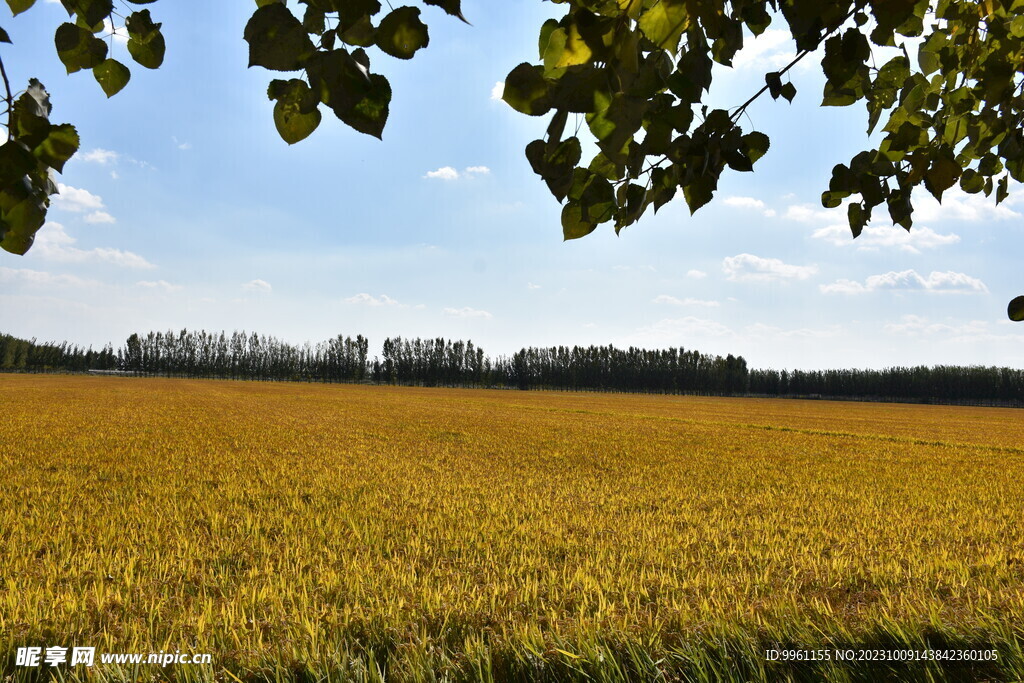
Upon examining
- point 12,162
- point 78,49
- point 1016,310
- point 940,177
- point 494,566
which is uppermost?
point 78,49

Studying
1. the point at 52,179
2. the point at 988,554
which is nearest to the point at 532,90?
the point at 52,179

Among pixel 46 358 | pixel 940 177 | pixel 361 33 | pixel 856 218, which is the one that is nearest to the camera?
pixel 361 33

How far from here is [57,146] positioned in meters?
1.15

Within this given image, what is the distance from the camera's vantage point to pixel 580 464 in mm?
13133

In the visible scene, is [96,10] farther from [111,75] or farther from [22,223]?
[22,223]

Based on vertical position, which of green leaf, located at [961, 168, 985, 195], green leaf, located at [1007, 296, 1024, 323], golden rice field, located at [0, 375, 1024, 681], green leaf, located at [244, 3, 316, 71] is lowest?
golden rice field, located at [0, 375, 1024, 681]

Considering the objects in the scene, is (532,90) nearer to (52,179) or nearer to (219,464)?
(52,179)

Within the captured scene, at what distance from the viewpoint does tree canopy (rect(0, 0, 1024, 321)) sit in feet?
2.85

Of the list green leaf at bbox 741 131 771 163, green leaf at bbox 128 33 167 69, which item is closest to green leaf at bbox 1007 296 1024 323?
green leaf at bbox 741 131 771 163

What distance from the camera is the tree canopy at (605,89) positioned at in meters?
0.87

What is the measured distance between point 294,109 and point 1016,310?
6.43ft

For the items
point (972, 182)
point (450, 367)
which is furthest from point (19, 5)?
point (450, 367)

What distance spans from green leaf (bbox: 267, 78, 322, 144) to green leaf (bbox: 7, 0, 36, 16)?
70 cm

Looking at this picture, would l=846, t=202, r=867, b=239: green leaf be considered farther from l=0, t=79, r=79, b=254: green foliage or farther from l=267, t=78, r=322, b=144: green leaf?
l=0, t=79, r=79, b=254: green foliage
